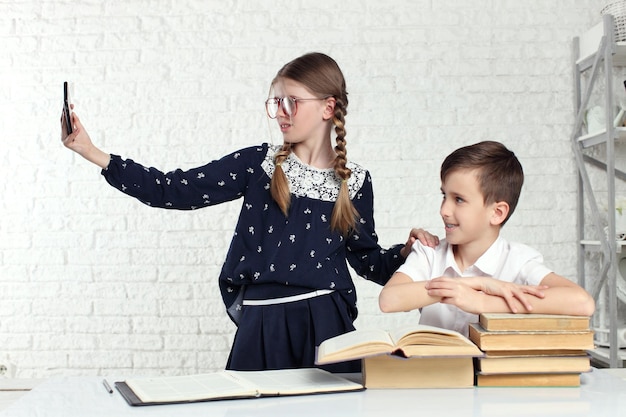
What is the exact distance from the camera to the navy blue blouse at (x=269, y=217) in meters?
1.73

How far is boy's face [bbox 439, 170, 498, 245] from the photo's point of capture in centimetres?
158

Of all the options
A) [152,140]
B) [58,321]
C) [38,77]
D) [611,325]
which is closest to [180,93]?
[152,140]

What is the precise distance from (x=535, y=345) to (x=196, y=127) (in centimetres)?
251

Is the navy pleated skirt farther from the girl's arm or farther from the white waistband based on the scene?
the girl's arm

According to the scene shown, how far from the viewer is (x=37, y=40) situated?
3.53 meters

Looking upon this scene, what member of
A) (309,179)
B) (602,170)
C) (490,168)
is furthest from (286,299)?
(602,170)

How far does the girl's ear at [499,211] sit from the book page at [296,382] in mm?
541

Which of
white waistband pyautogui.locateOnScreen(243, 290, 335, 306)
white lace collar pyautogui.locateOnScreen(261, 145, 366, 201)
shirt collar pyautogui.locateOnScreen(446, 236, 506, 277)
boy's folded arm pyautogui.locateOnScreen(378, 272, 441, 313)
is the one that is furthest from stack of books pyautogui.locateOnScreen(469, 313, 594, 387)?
white lace collar pyautogui.locateOnScreen(261, 145, 366, 201)

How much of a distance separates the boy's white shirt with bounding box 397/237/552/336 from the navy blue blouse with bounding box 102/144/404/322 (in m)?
0.22

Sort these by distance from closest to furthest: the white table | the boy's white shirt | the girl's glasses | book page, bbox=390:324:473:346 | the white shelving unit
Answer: the white table < book page, bbox=390:324:473:346 < the boy's white shirt < the girl's glasses < the white shelving unit

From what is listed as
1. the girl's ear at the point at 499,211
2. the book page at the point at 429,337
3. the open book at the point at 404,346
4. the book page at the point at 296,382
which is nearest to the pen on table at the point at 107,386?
the book page at the point at 296,382

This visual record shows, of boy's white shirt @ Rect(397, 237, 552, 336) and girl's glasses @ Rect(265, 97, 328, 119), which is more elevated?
girl's glasses @ Rect(265, 97, 328, 119)

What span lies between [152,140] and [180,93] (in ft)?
0.84

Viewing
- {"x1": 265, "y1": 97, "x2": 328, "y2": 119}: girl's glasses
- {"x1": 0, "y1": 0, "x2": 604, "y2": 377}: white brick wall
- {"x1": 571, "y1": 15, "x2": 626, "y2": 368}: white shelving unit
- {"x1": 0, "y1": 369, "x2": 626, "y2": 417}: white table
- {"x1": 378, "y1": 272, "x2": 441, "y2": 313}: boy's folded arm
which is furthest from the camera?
{"x1": 0, "y1": 0, "x2": 604, "y2": 377}: white brick wall
